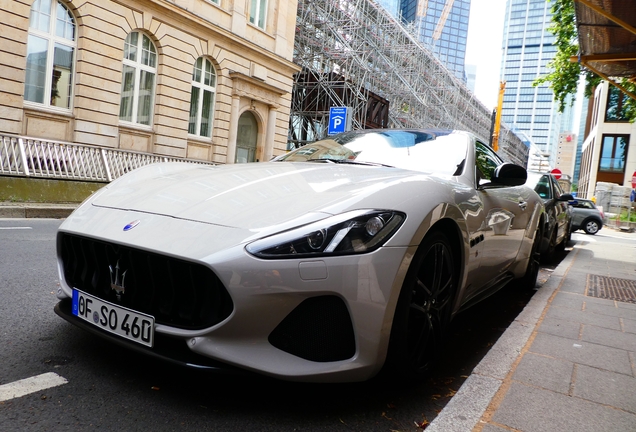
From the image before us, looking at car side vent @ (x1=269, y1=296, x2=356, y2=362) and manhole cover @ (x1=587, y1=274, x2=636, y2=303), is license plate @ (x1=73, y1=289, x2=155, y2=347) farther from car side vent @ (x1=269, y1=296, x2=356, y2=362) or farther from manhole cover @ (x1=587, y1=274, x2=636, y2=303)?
manhole cover @ (x1=587, y1=274, x2=636, y2=303)

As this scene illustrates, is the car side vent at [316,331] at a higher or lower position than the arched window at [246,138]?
lower

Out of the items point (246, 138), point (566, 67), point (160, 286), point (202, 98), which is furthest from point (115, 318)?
point (246, 138)

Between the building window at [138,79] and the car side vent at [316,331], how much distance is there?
17.2m

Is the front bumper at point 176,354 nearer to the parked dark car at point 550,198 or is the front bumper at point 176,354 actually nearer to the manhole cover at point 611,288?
the manhole cover at point 611,288

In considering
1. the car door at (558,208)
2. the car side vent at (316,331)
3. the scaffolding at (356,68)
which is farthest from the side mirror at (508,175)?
the scaffolding at (356,68)

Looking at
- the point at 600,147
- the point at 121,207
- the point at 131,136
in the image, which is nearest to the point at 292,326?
the point at 121,207

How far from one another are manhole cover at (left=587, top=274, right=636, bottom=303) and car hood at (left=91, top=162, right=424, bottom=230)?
3.36m

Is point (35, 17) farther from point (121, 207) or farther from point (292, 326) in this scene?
point (292, 326)

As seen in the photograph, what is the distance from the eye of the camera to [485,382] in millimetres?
2363

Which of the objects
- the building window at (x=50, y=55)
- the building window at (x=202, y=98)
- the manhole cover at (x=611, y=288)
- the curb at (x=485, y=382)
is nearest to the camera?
the curb at (x=485, y=382)

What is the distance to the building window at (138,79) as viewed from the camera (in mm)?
17422

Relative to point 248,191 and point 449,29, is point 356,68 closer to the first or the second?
point 248,191

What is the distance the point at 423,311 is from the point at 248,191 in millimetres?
1002

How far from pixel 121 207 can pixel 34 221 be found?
6.97 metres
